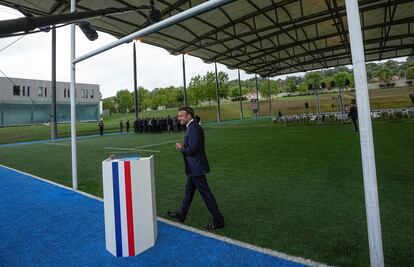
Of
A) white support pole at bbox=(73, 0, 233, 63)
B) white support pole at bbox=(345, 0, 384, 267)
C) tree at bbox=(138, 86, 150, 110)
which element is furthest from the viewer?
tree at bbox=(138, 86, 150, 110)

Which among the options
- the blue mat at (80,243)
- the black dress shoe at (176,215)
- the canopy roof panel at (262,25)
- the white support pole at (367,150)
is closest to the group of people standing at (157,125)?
the canopy roof panel at (262,25)

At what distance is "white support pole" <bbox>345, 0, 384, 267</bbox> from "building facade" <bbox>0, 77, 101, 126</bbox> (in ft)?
119

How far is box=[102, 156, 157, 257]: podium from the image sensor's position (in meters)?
2.82

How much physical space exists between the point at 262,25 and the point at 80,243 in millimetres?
21907

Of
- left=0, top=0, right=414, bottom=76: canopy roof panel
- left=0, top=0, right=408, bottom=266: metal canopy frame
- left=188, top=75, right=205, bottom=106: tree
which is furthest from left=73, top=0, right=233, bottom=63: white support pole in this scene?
left=188, top=75, right=205, bottom=106: tree

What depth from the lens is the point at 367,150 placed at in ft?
7.07

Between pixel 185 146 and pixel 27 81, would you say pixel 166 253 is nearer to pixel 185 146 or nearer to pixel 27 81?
pixel 185 146

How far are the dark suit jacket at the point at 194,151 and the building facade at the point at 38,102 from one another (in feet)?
113

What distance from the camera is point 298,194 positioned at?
14.6 feet

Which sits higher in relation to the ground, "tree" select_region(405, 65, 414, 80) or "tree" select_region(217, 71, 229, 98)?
"tree" select_region(405, 65, 414, 80)

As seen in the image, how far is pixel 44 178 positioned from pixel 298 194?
6692mm

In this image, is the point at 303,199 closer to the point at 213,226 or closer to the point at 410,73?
the point at 213,226

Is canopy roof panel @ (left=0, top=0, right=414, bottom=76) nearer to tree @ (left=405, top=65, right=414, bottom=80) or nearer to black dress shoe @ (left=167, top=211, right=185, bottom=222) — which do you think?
black dress shoe @ (left=167, top=211, right=185, bottom=222)

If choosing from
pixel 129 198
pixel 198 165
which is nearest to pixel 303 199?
pixel 198 165
